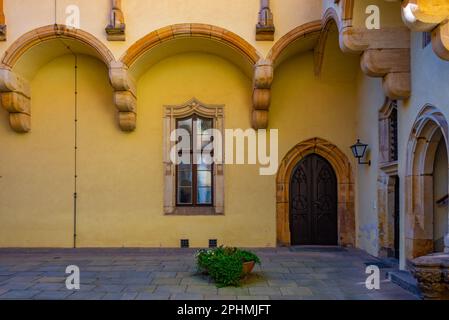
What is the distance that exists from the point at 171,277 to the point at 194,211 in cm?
358

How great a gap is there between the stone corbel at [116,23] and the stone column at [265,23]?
2672 millimetres

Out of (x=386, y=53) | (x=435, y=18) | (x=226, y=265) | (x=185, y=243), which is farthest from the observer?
(x=185, y=243)

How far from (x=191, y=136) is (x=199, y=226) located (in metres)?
2.00

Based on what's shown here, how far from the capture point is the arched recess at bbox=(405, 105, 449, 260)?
23.5 ft

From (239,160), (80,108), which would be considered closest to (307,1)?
(239,160)

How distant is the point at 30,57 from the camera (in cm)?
1063

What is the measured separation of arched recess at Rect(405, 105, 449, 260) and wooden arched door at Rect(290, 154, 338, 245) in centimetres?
370

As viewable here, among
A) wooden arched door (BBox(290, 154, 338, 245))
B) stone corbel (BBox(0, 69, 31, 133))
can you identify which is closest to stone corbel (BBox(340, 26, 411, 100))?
wooden arched door (BBox(290, 154, 338, 245))

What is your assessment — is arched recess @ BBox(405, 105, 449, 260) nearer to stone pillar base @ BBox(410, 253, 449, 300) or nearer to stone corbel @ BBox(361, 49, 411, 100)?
stone corbel @ BBox(361, 49, 411, 100)

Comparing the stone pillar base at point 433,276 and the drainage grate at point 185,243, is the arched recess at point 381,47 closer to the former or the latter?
the stone pillar base at point 433,276

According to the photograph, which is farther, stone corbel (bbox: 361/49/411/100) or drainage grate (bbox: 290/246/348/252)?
drainage grate (bbox: 290/246/348/252)

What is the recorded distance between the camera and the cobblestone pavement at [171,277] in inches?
253

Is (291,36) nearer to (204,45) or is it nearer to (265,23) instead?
(265,23)

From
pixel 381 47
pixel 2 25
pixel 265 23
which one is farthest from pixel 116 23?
pixel 381 47
